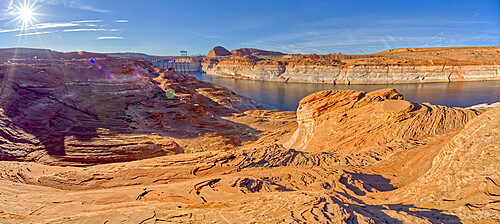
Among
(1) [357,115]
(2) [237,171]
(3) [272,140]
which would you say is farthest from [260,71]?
(2) [237,171]

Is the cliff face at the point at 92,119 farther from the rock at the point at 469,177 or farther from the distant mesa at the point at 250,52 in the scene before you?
the distant mesa at the point at 250,52

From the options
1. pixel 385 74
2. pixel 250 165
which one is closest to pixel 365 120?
pixel 250 165

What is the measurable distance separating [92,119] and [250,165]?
9444 millimetres

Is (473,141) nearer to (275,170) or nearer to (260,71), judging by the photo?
(275,170)

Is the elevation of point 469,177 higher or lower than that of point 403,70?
lower

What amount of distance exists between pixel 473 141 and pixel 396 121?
415cm

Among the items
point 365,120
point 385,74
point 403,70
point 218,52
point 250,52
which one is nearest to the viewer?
point 365,120

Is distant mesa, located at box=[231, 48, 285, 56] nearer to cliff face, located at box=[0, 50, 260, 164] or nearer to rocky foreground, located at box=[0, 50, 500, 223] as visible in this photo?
cliff face, located at box=[0, 50, 260, 164]

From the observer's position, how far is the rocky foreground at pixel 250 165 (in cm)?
304

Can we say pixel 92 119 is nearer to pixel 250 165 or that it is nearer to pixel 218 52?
pixel 250 165

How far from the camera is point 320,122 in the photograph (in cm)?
984

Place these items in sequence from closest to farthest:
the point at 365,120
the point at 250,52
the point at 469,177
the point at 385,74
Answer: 1. the point at 469,177
2. the point at 365,120
3. the point at 385,74
4. the point at 250,52

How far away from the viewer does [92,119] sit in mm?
10461

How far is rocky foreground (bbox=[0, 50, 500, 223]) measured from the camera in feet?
9.98
